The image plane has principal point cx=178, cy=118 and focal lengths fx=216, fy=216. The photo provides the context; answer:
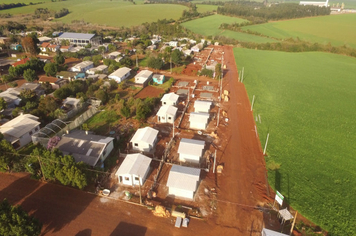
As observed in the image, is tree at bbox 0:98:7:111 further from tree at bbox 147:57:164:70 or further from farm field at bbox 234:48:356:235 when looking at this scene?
farm field at bbox 234:48:356:235

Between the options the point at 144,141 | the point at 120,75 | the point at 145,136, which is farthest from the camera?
the point at 120,75

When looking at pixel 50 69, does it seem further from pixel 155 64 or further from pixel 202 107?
pixel 202 107

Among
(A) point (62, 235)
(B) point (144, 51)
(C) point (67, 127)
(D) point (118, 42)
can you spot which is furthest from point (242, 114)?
(D) point (118, 42)

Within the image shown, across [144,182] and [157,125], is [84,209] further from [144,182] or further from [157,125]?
[157,125]

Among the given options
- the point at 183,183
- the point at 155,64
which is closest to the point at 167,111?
the point at 183,183

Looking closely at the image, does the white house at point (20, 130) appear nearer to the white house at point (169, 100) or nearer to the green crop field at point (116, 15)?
the white house at point (169, 100)

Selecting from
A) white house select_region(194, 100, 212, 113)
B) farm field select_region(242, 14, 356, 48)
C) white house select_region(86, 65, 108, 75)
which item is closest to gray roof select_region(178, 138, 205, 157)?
white house select_region(194, 100, 212, 113)
